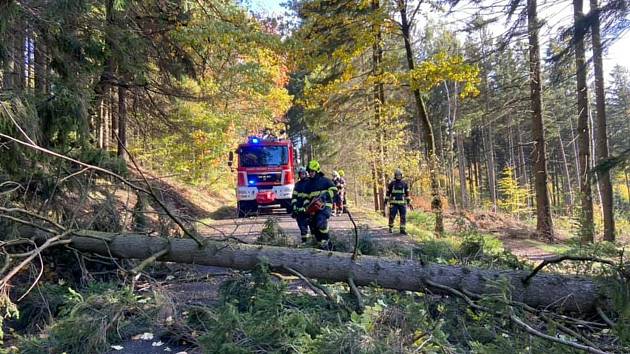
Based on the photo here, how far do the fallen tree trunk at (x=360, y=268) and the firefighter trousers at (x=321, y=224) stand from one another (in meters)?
2.39

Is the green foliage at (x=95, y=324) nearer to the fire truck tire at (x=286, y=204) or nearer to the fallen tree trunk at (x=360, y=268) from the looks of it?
the fallen tree trunk at (x=360, y=268)

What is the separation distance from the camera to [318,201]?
773 centimetres

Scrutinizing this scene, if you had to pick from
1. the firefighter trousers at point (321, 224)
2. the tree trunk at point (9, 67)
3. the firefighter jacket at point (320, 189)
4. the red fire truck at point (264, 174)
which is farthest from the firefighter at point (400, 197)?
the tree trunk at point (9, 67)

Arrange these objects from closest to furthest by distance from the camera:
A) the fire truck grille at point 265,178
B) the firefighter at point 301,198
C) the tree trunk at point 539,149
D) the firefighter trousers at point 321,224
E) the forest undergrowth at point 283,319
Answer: the forest undergrowth at point 283,319 → the firefighter trousers at point 321,224 → the firefighter at point 301,198 → the tree trunk at point 539,149 → the fire truck grille at point 265,178

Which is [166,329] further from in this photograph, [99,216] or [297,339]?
[99,216]

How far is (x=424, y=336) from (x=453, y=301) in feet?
4.97

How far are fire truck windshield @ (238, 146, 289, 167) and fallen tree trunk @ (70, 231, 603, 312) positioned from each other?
11089mm

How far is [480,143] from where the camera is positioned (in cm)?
4403

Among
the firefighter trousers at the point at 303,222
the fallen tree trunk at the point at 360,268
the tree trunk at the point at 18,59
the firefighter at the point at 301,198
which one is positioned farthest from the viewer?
the firefighter trousers at the point at 303,222

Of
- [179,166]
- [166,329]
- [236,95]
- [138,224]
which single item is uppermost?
[236,95]

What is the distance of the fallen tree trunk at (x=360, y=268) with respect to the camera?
14.0ft

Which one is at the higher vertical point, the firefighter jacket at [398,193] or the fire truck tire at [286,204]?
the firefighter jacket at [398,193]

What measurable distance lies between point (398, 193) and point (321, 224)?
13.9 ft

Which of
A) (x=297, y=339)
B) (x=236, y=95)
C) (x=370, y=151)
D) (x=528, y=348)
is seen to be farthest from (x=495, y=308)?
(x=370, y=151)
